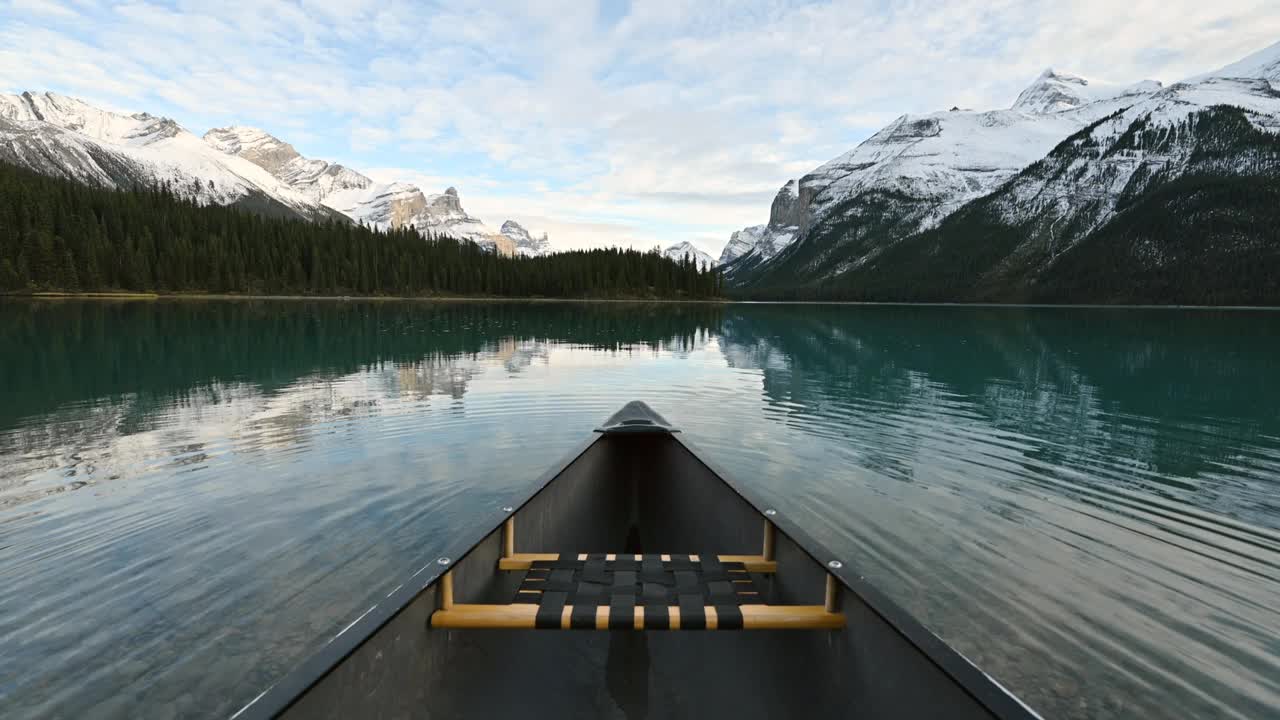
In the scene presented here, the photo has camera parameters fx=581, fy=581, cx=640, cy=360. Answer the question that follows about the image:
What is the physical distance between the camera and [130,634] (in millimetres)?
6152

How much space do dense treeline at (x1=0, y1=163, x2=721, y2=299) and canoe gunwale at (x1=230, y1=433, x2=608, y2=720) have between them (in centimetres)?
14301

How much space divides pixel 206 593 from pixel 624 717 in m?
5.69

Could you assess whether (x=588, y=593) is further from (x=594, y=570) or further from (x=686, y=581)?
(x=686, y=581)

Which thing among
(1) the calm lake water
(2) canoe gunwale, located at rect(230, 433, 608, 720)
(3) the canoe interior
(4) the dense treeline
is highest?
(4) the dense treeline

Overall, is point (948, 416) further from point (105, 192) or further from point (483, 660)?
point (105, 192)

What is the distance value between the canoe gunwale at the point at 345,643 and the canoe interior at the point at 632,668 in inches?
1.9

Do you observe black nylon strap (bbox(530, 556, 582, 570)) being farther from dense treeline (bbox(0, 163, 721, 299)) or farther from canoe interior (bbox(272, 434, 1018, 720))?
dense treeline (bbox(0, 163, 721, 299))

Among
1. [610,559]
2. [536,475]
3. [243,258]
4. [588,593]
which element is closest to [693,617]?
[588,593]

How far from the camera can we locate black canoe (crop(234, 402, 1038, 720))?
3.38m

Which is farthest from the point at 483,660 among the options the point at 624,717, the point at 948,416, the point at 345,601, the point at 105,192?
the point at 105,192

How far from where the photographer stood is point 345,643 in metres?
3.31

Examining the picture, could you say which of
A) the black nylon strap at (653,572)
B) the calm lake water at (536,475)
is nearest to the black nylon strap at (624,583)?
the black nylon strap at (653,572)

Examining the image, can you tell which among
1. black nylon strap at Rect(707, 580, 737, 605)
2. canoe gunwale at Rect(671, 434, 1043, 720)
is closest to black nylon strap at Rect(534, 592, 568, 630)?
black nylon strap at Rect(707, 580, 737, 605)

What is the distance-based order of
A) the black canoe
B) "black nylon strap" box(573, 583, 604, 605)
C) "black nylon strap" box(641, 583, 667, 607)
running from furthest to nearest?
"black nylon strap" box(573, 583, 604, 605) < "black nylon strap" box(641, 583, 667, 607) < the black canoe
